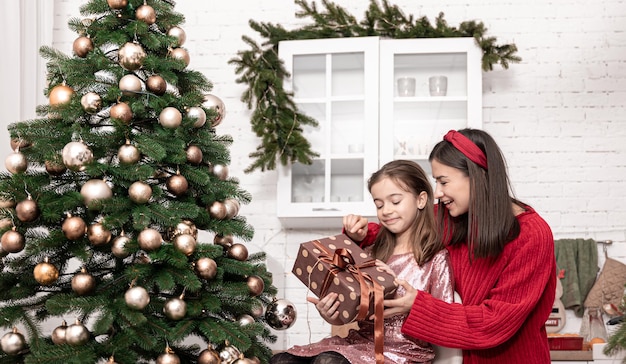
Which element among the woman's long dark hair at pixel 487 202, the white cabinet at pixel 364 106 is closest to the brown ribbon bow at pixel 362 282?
the woman's long dark hair at pixel 487 202

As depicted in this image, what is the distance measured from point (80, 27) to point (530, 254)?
1.59 m

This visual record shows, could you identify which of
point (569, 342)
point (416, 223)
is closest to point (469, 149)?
point (416, 223)

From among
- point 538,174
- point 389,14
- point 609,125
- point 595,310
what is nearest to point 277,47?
point 389,14

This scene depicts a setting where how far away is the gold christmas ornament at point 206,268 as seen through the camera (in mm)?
2268

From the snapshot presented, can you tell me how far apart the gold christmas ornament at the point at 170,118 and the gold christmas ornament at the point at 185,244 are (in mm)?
349

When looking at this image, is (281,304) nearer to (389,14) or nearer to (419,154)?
(419,154)

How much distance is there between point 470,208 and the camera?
234 centimetres

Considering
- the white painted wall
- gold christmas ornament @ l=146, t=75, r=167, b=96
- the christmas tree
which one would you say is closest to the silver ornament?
the christmas tree

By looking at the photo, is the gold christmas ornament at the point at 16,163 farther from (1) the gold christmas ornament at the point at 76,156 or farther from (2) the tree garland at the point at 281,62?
(2) the tree garland at the point at 281,62

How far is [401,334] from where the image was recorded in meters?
2.30

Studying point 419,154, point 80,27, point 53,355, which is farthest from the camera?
point 419,154

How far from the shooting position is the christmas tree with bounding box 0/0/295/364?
2.15 meters

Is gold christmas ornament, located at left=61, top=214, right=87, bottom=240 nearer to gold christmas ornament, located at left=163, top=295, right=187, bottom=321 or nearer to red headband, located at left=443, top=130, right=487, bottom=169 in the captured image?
gold christmas ornament, located at left=163, top=295, right=187, bottom=321

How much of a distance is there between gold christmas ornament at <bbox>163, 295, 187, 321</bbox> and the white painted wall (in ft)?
5.94
